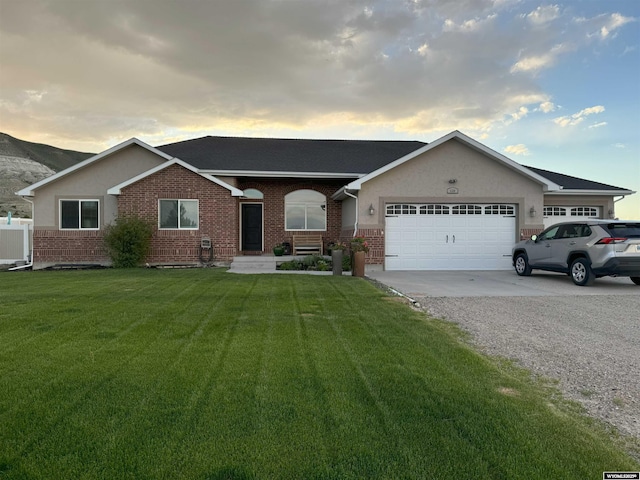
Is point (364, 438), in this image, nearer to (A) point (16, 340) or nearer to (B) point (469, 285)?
(A) point (16, 340)

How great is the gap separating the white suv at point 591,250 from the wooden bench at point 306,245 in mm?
8372

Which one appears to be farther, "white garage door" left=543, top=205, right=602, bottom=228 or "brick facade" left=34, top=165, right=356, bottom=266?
"white garage door" left=543, top=205, right=602, bottom=228

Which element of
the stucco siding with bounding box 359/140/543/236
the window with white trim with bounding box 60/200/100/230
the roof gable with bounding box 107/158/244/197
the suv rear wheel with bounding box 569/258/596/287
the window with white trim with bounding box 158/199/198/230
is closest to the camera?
the suv rear wheel with bounding box 569/258/596/287

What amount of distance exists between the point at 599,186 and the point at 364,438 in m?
19.3

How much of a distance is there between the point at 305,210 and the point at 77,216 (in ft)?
29.8

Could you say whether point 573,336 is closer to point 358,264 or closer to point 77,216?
point 358,264

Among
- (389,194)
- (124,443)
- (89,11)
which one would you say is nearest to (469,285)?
(389,194)

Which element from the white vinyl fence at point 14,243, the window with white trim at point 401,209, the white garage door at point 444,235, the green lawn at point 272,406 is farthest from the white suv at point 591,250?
the white vinyl fence at point 14,243

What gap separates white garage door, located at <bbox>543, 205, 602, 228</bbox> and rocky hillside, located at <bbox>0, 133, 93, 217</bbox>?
4720 centimetres

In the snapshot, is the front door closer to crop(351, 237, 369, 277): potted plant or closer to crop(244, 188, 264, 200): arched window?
→ crop(244, 188, 264, 200): arched window

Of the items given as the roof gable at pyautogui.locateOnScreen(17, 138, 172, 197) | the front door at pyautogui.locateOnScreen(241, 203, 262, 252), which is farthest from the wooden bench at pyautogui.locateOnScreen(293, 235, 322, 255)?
the roof gable at pyautogui.locateOnScreen(17, 138, 172, 197)

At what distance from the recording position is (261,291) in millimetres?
10133

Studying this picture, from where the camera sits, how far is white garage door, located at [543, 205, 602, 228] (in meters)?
18.0

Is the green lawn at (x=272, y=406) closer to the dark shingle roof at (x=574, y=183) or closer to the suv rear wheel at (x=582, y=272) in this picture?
the suv rear wheel at (x=582, y=272)
